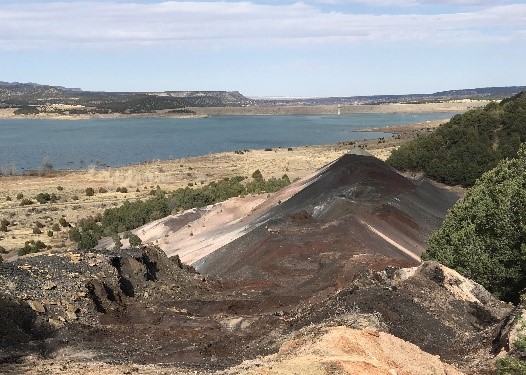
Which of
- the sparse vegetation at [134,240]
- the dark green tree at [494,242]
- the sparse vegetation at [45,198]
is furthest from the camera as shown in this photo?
the sparse vegetation at [45,198]

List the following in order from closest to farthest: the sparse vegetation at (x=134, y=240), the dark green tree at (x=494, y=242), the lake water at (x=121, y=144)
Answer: the dark green tree at (x=494, y=242), the sparse vegetation at (x=134, y=240), the lake water at (x=121, y=144)

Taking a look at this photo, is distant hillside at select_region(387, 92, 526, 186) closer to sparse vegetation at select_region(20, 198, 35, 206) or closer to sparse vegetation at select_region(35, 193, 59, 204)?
sparse vegetation at select_region(35, 193, 59, 204)

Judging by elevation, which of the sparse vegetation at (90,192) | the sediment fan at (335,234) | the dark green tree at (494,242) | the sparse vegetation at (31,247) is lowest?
the sparse vegetation at (31,247)

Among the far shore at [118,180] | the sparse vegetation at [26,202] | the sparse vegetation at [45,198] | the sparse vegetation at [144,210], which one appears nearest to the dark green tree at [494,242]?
the sparse vegetation at [144,210]

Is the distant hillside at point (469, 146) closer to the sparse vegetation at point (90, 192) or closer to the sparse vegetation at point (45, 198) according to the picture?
the sparse vegetation at point (90, 192)

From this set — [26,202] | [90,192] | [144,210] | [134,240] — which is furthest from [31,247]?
[90,192]

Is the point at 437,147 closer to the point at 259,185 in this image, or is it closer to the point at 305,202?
the point at 259,185

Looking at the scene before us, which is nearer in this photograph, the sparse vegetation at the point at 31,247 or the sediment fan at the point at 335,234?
the sediment fan at the point at 335,234

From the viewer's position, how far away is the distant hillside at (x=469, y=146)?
52.3 metres

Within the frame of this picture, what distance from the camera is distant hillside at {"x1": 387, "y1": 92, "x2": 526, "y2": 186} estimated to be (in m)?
52.3

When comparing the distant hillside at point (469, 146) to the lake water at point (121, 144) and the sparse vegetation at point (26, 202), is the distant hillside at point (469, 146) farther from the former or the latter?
the lake water at point (121, 144)

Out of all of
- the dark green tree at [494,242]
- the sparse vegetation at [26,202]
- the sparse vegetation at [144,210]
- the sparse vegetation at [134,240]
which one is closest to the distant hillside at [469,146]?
the sparse vegetation at [144,210]

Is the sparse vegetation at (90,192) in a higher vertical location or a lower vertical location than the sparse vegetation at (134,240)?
lower

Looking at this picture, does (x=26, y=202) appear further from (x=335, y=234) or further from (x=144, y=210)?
(x=335, y=234)
